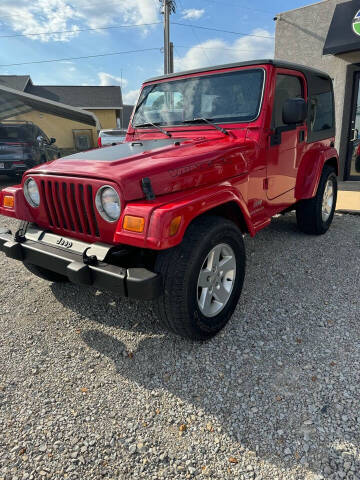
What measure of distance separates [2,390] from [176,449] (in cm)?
120

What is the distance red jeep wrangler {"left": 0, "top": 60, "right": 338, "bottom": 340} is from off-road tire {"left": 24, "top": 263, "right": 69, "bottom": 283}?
0.5 inches

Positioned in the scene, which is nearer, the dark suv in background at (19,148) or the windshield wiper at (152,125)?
the windshield wiper at (152,125)

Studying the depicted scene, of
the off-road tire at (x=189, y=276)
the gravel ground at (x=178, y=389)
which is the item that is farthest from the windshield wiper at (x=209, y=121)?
the gravel ground at (x=178, y=389)

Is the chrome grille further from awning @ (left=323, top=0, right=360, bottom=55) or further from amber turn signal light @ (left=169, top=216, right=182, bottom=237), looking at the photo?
awning @ (left=323, top=0, right=360, bottom=55)

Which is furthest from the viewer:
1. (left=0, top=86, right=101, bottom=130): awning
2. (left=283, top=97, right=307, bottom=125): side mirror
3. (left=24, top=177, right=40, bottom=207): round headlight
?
(left=0, top=86, right=101, bottom=130): awning

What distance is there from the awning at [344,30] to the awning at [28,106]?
1169 centimetres

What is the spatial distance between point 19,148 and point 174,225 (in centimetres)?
863

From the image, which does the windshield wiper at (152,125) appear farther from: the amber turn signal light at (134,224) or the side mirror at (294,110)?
the amber turn signal light at (134,224)

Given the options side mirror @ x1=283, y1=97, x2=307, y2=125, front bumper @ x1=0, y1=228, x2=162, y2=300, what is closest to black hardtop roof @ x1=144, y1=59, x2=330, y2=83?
side mirror @ x1=283, y1=97, x2=307, y2=125

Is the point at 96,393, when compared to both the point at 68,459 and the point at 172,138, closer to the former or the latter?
the point at 68,459

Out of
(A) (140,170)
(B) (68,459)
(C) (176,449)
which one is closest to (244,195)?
(A) (140,170)

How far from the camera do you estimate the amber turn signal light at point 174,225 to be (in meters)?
2.03

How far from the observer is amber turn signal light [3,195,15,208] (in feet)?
9.32

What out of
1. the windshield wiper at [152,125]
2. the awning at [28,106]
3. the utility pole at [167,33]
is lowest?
the windshield wiper at [152,125]
